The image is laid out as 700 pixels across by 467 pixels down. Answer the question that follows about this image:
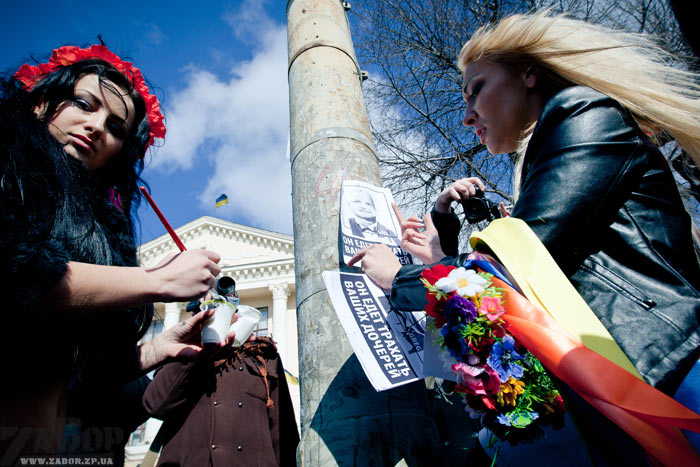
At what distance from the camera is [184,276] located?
126cm

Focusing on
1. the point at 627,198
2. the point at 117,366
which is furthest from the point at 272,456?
the point at 627,198

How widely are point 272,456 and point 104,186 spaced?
67.5 inches

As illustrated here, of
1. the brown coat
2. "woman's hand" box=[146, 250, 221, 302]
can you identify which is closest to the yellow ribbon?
"woman's hand" box=[146, 250, 221, 302]

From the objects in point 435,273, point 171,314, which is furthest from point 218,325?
point 171,314

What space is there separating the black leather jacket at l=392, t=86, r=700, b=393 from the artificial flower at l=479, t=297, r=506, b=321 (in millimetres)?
200

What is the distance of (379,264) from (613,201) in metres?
0.77

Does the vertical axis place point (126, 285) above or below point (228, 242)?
below

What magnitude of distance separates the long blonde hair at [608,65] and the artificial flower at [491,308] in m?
0.75

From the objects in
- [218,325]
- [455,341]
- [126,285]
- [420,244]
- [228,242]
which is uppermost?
[228,242]

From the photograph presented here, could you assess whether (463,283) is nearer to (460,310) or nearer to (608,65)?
(460,310)

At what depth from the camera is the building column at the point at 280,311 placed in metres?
19.6

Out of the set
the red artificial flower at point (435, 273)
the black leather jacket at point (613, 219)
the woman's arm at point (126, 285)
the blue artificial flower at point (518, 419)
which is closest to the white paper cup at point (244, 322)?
the woman's arm at point (126, 285)

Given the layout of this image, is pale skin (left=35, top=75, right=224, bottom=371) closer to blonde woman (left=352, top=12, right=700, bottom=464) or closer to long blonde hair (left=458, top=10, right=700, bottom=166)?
blonde woman (left=352, top=12, right=700, bottom=464)

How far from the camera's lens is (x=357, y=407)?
4.37 feet
